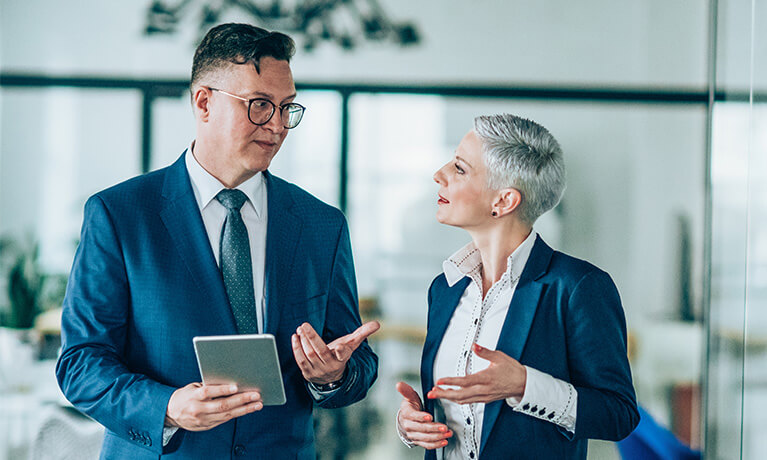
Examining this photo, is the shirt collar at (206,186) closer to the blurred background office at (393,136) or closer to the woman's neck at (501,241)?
the woman's neck at (501,241)

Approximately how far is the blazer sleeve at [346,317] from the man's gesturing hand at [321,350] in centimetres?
19

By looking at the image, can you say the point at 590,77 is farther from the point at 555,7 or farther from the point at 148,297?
the point at 148,297

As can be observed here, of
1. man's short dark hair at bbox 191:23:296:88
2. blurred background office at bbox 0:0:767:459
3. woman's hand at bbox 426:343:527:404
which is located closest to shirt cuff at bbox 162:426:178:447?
woman's hand at bbox 426:343:527:404

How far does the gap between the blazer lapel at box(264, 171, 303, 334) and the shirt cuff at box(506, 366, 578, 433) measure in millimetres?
588

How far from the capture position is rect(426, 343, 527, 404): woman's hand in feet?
4.89

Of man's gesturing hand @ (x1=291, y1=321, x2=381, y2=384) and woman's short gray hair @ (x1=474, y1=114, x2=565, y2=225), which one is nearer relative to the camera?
man's gesturing hand @ (x1=291, y1=321, x2=381, y2=384)

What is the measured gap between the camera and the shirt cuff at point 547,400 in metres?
1.57

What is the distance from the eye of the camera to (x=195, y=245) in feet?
5.71

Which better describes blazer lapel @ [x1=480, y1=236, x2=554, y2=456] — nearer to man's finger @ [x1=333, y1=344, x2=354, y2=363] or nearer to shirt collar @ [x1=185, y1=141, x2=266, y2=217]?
man's finger @ [x1=333, y1=344, x2=354, y2=363]

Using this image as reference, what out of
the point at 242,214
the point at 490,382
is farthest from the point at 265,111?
the point at 490,382

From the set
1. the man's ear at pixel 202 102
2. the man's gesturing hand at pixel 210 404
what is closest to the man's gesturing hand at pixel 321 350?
the man's gesturing hand at pixel 210 404

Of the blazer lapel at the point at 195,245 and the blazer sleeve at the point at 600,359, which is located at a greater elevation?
the blazer lapel at the point at 195,245

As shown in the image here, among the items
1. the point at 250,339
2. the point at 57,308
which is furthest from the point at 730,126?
the point at 57,308

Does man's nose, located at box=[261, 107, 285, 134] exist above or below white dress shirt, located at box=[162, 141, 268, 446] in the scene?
above
